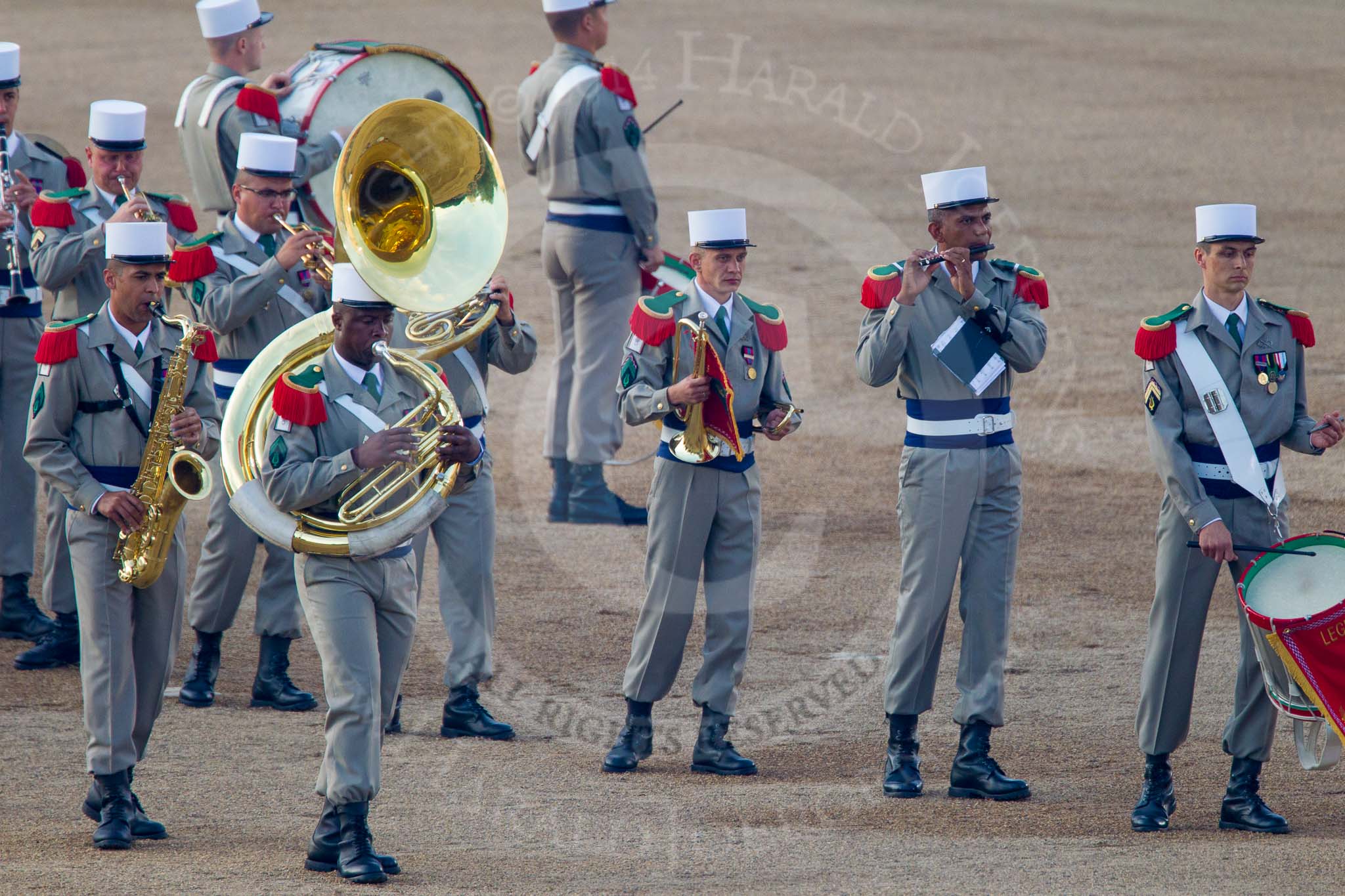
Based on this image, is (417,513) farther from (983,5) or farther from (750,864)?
(983,5)

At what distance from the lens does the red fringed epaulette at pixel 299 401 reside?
19.8 ft

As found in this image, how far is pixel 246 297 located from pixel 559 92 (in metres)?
3.05

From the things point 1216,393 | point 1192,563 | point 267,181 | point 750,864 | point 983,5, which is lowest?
point 750,864

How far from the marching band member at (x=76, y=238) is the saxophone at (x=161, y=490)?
179 centimetres

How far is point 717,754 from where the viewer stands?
716 centimetres

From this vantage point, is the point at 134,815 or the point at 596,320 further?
the point at 596,320

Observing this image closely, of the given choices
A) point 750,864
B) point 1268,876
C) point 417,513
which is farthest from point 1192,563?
point 417,513

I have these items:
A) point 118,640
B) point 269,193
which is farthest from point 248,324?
point 118,640

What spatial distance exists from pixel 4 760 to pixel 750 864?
9.35 feet

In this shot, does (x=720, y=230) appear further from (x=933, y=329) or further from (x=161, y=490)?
(x=161, y=490)

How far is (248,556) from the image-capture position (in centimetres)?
788

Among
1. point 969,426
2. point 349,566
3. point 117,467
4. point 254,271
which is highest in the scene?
point 254,271

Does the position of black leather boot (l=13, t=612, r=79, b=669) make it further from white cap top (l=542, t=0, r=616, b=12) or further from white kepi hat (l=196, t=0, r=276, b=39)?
white cap top (l=542, t=0, r=616, b=12)

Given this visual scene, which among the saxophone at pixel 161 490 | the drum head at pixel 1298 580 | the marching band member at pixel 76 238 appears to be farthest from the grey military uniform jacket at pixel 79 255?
the drum head at pixel 1298 580
